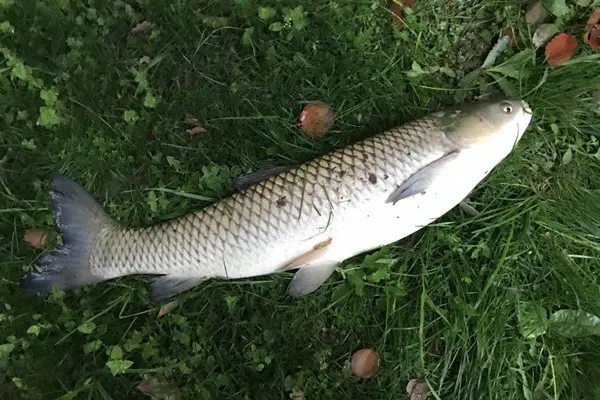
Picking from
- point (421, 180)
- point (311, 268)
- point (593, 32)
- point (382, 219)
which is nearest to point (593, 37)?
point (593, 32)

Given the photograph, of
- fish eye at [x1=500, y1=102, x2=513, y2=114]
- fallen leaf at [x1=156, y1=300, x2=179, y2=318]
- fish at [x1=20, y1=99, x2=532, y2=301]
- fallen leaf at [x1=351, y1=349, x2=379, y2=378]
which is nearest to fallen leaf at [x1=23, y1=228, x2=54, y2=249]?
fish at [x1=20, y1=99, x2=532, y2=301]

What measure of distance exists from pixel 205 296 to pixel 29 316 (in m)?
0.92

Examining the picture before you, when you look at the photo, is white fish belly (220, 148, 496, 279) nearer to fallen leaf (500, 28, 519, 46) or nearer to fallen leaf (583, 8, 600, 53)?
fallen leaf (500, 28, 519, 46)

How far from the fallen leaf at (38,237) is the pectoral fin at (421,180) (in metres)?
1.75

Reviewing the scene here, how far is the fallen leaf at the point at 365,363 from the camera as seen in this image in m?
2.67

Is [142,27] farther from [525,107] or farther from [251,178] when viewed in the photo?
[525,107]

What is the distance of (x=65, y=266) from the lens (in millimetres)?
2715

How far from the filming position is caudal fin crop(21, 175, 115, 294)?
8.84ft

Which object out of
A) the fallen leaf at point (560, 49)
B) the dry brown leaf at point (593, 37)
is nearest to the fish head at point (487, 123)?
the fallen leaf at point (560, 49)

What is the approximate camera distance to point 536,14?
273 cm

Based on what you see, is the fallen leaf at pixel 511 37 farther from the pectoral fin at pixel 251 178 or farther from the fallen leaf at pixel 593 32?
the pectoral fin at pixel 251 178

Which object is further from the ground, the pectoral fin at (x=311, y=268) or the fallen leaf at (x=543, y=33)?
the fallen leaf at (x=543, y=33)

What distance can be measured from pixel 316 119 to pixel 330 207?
56 cm

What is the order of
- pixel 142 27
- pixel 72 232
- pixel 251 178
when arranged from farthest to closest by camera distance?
pixel 142 27, pixel 72 232, pixel 251 178
